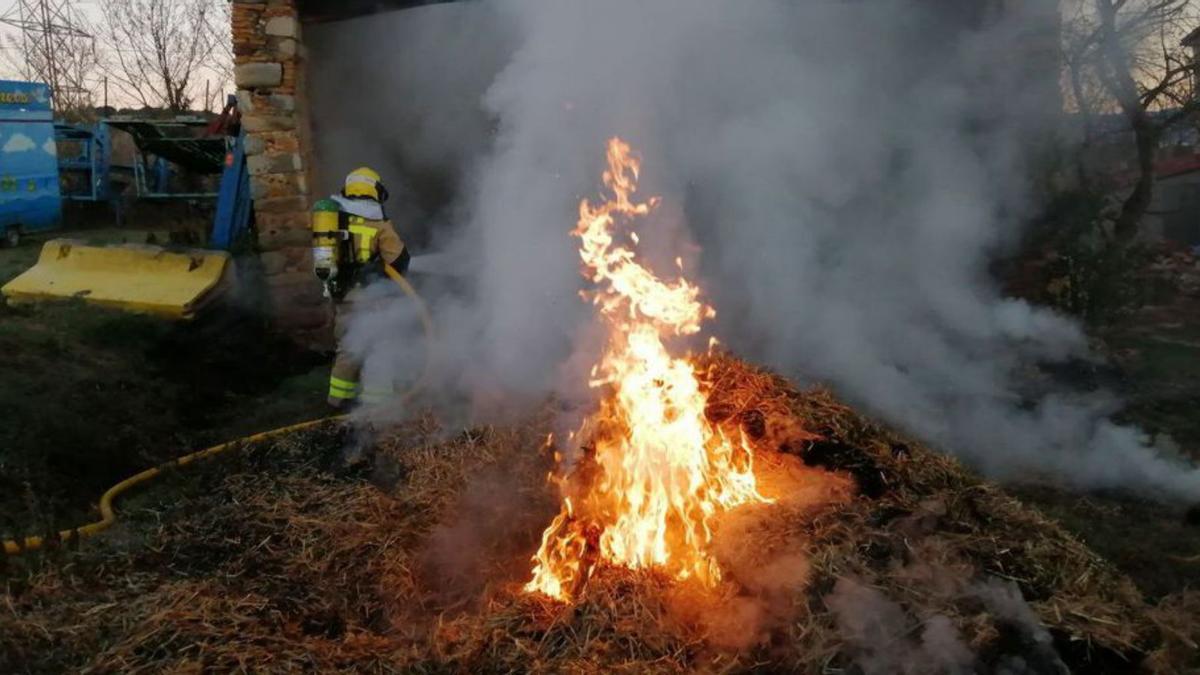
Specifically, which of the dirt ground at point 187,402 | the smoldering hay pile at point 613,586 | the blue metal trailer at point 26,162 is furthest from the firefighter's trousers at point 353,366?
the blue metal trailer at point 26,162

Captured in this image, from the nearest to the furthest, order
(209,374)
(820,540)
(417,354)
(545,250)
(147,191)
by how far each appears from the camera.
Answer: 1. (820,540)
2. (545,250)
3. (417,354)
4. (209,374)
5. (147,191)

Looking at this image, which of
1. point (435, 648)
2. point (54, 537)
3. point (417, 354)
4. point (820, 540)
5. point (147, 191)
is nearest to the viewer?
point (435, 648)

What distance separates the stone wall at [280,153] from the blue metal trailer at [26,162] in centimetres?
641

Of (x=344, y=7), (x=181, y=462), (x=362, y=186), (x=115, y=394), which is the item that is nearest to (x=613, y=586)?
(x=181, y=462)

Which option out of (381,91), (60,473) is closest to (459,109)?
(381,91)

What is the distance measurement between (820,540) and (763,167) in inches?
150

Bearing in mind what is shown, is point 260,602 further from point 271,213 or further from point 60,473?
point 271,213

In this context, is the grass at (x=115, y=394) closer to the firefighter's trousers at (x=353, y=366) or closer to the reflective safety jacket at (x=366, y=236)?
the firefighter's trousers at (x=353, y=366)

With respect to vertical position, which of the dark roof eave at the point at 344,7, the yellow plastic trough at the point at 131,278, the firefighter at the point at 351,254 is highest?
the dark roof eave at the point at 344,7

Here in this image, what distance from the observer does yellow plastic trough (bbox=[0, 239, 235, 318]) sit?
8117mm

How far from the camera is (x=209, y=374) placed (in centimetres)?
743

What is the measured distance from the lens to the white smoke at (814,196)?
18.7ft

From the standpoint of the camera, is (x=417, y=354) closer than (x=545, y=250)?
No

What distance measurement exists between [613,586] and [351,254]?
3968 mm
